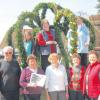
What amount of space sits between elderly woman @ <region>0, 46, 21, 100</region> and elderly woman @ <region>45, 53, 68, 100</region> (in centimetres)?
69

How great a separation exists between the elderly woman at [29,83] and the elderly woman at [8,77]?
0.16m

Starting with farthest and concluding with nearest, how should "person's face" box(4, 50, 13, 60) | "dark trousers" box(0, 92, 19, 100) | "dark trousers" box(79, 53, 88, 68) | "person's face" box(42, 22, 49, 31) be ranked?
"dark trousers" box(79, 53, 88, 68) → "person's face" box(42, 22, 49, 31) → "dark trousers" box(0, 92, 19, 100) → "person's face" box(4, 50, 13, 60)

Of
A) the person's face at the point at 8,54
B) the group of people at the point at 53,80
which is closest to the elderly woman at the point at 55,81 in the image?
the group of people at the point at 53,80

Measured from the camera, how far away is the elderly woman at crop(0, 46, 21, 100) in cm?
827

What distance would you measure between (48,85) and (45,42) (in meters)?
1.60

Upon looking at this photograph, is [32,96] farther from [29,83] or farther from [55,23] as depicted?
[55,23]

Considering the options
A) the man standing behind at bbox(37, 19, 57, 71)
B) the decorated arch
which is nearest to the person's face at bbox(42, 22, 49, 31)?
the man standing behind at bbox(37, 19, 57, 71)

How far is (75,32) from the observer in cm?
1074

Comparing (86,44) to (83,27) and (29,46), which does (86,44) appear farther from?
(29,46)

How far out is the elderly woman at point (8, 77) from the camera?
827 centimetres

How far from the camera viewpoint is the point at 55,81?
8555 mm

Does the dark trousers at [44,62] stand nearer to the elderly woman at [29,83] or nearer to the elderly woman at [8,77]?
the elderly woman at [29,83]

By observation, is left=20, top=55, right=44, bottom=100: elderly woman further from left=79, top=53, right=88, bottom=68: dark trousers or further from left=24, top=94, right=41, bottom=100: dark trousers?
left=79, top=53, right=88, bottom=68: dark trousers

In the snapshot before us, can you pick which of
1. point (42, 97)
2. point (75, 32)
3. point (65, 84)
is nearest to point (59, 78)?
point (65, 84)
